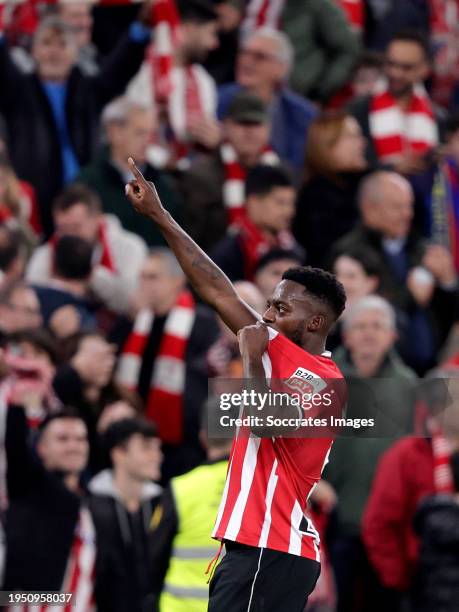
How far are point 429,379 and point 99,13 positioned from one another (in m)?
4.12

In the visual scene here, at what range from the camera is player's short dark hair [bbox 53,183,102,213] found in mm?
9656

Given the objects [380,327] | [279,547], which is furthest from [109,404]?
[279,547]

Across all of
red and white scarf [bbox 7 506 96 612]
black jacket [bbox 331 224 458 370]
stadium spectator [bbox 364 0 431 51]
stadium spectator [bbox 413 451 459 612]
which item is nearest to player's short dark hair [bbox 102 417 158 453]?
red and white scarf [bbox 7 506 96 612]

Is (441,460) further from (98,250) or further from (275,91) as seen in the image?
(275,91)

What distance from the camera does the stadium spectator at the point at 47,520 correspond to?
25.9 ft

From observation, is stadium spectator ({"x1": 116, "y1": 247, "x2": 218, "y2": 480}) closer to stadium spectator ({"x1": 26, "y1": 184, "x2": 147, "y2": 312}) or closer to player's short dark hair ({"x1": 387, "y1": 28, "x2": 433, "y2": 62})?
stadium spectator ({"x1": 26, "y1": 184, "x2": 147, "y2": 312})

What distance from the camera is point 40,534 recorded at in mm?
8000

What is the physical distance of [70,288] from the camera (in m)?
9.31

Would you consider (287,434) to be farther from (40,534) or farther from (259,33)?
(259,33)

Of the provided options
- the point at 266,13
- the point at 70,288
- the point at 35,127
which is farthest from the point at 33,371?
the point at 266,13

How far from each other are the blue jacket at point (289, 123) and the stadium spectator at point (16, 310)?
3.32m

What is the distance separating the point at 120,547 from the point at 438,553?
5.16ft

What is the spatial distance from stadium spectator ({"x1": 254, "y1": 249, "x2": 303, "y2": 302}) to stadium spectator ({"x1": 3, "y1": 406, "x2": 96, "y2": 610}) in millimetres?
1986

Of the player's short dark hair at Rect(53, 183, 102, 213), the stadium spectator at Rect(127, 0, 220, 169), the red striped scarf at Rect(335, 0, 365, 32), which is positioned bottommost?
the player's short dark hair at Rect(53, 183, 102, 213)
